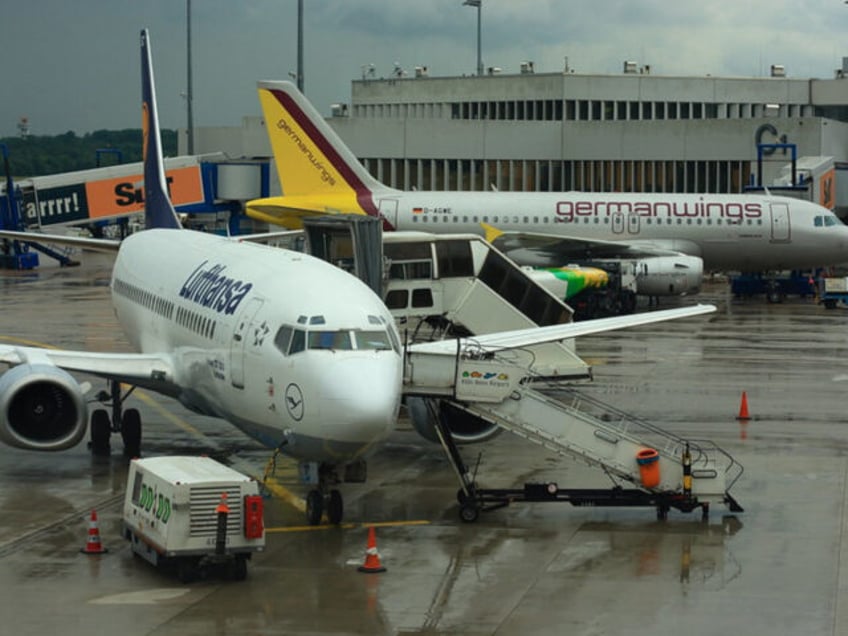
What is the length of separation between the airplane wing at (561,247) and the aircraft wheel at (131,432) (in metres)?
31.5

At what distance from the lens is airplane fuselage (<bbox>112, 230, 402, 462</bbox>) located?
70.2ft

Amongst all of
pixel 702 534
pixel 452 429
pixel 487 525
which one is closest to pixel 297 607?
pixel 487 525

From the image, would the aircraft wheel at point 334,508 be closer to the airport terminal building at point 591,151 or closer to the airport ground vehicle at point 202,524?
the airport ground vehicle at point 202,524

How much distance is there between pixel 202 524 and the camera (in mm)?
20000

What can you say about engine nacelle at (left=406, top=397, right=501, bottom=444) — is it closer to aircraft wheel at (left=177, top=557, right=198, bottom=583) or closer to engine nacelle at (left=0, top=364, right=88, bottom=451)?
engine nacelle at (left=0, top=364, right=88, bottom=451)

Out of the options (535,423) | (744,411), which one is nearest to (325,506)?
(535,423)

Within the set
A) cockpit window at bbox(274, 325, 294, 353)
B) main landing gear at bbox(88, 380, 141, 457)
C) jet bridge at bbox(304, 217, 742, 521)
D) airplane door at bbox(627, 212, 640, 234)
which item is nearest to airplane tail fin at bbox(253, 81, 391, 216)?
airplane door at bbox(627, 212, 640, 234)

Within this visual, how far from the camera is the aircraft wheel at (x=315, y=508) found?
76.1ft

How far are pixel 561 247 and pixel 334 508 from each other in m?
38.3

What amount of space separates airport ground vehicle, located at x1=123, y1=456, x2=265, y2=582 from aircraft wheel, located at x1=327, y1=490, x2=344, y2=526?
280 cm

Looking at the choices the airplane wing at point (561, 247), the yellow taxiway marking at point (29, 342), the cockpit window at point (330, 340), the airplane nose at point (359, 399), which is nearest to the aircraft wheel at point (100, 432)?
the cockpit window at point (330, 340)

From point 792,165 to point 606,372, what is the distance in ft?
115

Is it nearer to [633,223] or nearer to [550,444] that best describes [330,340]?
[550,444]

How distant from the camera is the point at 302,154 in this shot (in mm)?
61656
